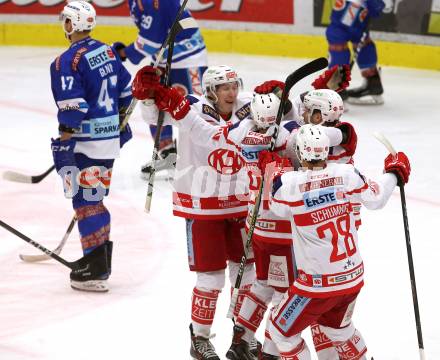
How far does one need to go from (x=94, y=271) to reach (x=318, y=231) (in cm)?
183

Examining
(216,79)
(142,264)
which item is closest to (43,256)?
(142,264)

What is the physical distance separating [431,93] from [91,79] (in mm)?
4618

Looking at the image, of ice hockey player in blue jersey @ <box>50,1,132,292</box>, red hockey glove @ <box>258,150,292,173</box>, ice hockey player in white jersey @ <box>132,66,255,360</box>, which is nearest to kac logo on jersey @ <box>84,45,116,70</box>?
ice hockey player in blue jersey @ <box>50,1,132,292</box>

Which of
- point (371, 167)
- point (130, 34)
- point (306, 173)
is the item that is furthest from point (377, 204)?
point (130, 34)

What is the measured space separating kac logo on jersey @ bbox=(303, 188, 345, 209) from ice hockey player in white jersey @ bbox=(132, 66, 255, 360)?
26.9 inches

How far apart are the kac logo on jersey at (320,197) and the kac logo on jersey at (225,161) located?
28.9 inches

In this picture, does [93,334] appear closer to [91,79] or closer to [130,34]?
[91,79]

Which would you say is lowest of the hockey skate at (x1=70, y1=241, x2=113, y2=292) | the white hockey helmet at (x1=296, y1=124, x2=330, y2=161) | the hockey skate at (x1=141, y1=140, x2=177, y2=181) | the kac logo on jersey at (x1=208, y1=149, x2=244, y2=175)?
the hockey skate at (x1=141, y1=140, x2=177, y2=181)

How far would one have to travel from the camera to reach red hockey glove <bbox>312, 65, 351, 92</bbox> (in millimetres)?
Answer: 4891

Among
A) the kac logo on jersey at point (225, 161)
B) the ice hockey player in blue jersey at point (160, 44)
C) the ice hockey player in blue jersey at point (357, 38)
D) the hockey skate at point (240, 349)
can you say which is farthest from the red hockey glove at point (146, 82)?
the ice hockey player in blue jersey at point (357, 38)

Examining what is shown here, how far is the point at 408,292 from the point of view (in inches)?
203

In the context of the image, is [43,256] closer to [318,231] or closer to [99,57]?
[99,57]

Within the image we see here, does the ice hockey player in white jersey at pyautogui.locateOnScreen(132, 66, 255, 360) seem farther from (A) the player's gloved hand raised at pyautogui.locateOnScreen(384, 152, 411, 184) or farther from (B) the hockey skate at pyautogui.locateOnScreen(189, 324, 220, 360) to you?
(A) the player's gloved hand raised at pyautogui.locateOnScreen(384, 152, 411, 184)

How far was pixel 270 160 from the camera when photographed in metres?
3.93
